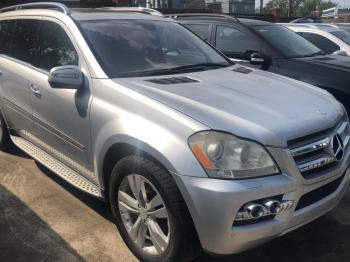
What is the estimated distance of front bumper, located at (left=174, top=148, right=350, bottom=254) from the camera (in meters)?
2.48

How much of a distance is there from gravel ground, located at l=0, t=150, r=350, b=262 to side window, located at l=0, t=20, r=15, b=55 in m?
1.54

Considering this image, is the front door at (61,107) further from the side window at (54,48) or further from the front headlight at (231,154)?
the front headlight at (231,154)

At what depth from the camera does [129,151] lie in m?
2.96

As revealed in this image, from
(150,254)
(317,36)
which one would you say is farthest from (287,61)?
(150,254)

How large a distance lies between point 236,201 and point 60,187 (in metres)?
2.42

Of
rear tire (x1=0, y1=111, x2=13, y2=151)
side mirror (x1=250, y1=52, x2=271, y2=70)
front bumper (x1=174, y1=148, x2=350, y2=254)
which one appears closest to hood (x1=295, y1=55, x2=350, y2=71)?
side mirror (x1=250, y1=52, x2=271, y2=70)

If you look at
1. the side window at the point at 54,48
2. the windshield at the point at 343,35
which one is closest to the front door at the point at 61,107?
the side window at the point at 54,48

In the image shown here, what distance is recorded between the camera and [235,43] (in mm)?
6566

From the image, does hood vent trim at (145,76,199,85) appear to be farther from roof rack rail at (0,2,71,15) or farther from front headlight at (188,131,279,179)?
roof rack rail at (0,2,71,15)

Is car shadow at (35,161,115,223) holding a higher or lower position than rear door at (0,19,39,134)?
lower

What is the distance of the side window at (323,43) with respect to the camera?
863 centimetres

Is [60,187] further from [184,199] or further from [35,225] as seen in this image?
[184,199]

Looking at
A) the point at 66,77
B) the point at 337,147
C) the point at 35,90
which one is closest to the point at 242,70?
the point at 337,147

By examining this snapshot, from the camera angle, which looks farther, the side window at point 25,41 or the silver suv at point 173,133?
the side window at point 25,41
